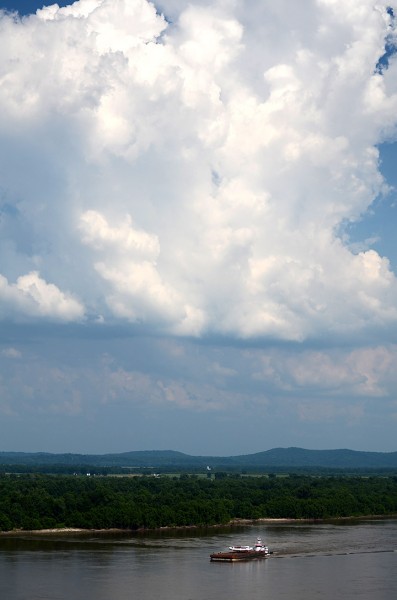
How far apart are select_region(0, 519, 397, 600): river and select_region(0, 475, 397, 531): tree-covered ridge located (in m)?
2.62

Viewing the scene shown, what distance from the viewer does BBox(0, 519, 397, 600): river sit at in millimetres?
40281

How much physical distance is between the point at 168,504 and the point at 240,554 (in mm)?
24169

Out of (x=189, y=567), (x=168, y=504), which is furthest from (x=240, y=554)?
(x=168, y=504)

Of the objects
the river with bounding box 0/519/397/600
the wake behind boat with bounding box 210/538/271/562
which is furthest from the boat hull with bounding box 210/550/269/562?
the river with bounding box 0/519/397/600

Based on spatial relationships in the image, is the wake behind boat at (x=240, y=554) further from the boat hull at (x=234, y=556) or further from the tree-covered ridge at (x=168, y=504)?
the tree-covered ridge at (x=168, y=504)

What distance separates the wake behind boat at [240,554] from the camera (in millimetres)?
49625

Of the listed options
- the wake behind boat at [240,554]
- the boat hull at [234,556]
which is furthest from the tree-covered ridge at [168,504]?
the boat hull at [234,556]

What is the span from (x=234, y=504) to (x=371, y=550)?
23.8 m

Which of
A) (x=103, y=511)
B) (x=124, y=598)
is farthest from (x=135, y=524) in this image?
(x=124, y=598)

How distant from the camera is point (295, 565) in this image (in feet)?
159

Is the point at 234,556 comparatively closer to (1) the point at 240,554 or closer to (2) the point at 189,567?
(1) the point at 240,554

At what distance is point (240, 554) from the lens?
50000 mm

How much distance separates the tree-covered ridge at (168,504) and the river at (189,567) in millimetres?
2624

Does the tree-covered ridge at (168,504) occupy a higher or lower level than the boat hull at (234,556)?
higher
